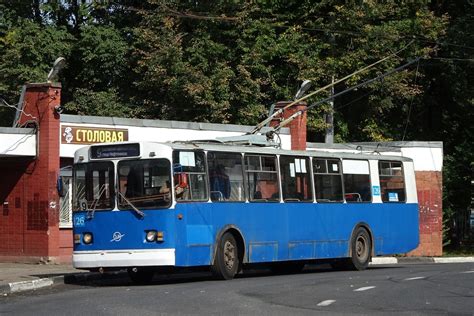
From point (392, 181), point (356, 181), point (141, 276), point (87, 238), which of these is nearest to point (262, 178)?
point (141, 276)

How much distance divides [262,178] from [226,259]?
218 centimetres

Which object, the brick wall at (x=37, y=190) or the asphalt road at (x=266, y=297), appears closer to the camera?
the asphalt road at (x=266, y=297)

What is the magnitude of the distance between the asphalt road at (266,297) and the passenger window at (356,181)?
3.75 meters

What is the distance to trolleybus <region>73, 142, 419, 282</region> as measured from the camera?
17609mm

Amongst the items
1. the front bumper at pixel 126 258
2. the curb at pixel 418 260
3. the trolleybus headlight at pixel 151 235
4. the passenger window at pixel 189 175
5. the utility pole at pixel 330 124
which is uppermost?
the utility pole at pixel 330 124

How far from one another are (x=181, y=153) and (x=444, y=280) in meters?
5.83

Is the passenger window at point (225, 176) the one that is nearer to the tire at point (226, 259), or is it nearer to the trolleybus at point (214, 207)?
the trolleybus at point (214, 207)

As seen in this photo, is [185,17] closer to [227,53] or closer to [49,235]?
[227,53]

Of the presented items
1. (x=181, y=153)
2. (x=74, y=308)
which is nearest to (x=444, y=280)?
(x=181, y=153)

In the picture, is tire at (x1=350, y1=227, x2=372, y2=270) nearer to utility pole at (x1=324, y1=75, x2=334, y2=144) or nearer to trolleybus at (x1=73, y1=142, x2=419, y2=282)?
trolleybus at (x1=73, y1=142, x2=419, y2=282)

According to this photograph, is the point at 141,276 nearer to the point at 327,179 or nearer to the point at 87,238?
the point at 87,238

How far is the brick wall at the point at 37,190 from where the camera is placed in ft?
80.6

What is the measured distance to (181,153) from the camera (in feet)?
58.9

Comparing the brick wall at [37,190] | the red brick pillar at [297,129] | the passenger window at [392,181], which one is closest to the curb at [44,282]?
the brick wall at [37,190]
